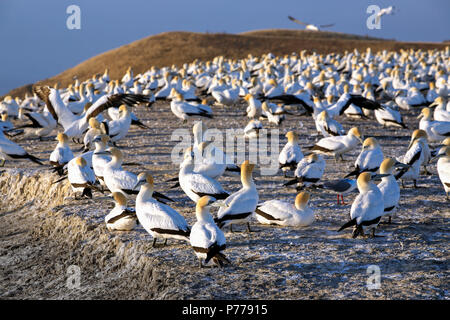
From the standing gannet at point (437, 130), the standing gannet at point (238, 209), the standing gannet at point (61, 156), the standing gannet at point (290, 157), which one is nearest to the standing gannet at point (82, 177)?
the standing gannet at point (61, 156)

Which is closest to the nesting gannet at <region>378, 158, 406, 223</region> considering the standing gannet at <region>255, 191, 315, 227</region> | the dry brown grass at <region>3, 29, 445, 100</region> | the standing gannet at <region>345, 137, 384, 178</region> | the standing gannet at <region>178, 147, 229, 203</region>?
the standing gannet at <region>255, 191, 315, 227</region>

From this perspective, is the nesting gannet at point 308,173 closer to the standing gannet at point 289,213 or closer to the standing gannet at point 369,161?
the standing gannet at point 369,161

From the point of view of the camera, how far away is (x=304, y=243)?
6.21 metres

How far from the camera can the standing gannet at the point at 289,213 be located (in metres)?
6.61

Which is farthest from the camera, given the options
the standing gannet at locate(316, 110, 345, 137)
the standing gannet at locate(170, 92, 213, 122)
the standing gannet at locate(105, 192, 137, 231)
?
the standing gannet at locate(170, 92, 213, 122)

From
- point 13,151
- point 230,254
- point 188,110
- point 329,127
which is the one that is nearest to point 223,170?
point 230,254

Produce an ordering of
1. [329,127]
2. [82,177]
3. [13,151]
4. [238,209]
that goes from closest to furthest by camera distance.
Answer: [238,209] < [82,177] < [13,151] < [329,127]

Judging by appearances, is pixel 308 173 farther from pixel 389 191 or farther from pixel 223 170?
pixel 389 191

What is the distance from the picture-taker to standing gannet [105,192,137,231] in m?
6.56

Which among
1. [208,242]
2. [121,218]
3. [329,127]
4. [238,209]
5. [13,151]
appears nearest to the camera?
[208,242]

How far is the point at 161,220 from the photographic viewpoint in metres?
5.82

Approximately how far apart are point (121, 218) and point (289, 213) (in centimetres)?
198

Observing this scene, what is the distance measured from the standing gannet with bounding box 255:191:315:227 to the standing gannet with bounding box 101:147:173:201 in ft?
4.68

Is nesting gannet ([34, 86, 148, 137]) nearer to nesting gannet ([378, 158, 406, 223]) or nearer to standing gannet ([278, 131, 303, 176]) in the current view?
standing gannet ([278, 131, 303, 176])
